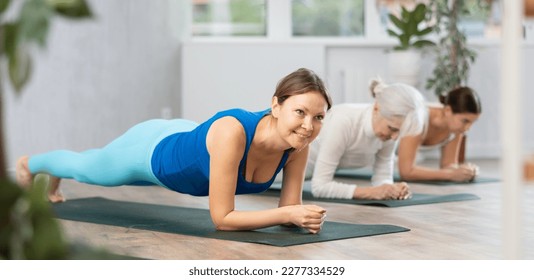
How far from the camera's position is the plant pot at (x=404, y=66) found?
6363mm

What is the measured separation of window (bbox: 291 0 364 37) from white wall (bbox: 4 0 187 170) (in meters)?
0.96

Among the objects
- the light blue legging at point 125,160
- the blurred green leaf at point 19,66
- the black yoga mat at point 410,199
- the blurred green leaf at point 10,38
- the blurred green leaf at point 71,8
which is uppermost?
the blurred green leaf at point 71,8

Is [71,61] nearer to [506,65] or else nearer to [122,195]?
[122,195]

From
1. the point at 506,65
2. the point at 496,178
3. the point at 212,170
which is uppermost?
the point at 506,65

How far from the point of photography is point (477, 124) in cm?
687

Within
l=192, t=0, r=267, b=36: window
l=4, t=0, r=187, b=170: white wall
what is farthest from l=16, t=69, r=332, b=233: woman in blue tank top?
l=192, t=0, r=267, b=36: window

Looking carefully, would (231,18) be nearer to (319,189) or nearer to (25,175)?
(319,189)

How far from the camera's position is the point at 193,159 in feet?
9.35

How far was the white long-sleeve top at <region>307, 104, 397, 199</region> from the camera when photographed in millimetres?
3771

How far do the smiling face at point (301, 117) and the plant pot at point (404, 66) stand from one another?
3.89 metres

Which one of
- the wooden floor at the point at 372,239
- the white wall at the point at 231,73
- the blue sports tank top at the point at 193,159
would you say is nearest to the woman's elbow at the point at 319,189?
the wooden floor at the point at 372,239

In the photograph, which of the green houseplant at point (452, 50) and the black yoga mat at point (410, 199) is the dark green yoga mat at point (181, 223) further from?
the green houseplant at point (452, 50)
